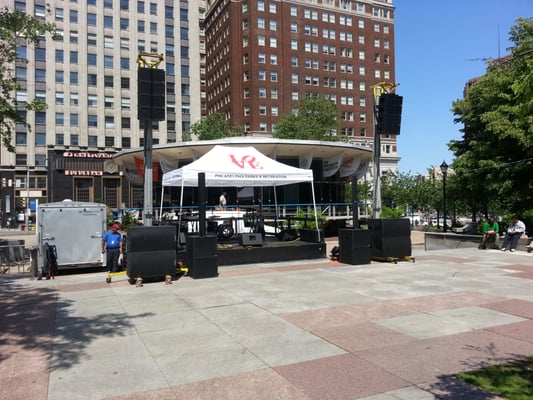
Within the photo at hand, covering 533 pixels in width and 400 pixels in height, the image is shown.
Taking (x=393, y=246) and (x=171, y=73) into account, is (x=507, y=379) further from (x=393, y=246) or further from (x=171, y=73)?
(x=171, y=73)

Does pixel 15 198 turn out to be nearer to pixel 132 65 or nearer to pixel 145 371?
pixel 132 65

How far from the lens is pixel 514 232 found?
1708 cm

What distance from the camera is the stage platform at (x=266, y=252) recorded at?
13695 millimetres

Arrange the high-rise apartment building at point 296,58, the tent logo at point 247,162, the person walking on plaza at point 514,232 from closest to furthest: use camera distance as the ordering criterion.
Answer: the tent logo at point 247,162, the person walking on plaza at point 514,232, the high-rise apartment building at point 296,58

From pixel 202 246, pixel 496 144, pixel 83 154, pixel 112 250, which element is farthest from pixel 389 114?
pixel 83 154

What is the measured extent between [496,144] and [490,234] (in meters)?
8.08

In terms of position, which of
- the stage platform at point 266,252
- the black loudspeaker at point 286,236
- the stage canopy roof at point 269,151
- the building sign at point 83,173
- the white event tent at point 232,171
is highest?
the building sign at point 83,173

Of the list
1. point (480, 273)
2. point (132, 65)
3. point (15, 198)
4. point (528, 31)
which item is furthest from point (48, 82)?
point (480, 273)

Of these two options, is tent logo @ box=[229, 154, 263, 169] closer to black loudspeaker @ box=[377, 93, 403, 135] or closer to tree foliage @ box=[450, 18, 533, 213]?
black loudspeaker @ box=[377, 93, 403, 135]

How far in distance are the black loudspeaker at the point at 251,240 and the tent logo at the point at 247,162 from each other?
2.23 meters

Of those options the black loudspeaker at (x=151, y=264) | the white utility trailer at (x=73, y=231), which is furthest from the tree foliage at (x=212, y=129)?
the black loudspeaker at (x=151, y=264)

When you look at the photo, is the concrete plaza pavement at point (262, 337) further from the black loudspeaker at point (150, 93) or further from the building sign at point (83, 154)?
the building sign at point (83, 154)

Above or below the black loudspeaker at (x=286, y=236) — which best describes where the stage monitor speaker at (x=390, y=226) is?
above

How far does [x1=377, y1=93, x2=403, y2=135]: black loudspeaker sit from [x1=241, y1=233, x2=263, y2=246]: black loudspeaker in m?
5.23
